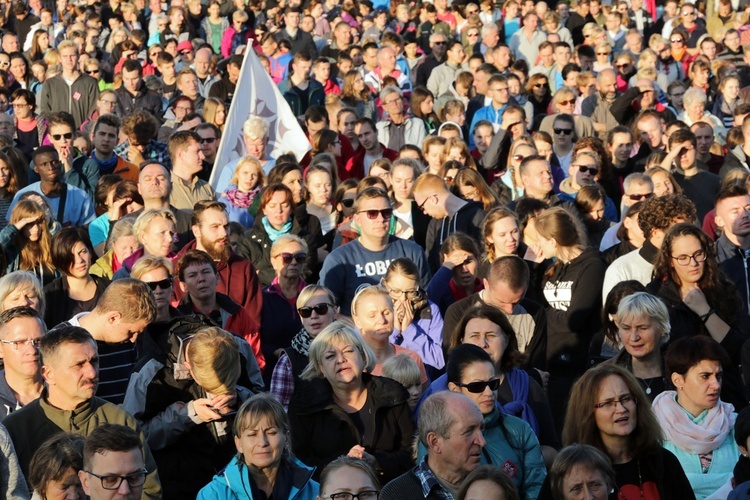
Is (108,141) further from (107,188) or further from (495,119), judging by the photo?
(495,119)

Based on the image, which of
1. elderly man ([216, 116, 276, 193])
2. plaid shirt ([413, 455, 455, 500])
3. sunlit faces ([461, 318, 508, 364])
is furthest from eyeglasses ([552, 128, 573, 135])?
plaid shirt ([413, 455, 455, 500])

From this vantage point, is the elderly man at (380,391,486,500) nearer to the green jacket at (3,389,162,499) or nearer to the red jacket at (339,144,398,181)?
the green jacket at (3,389,162,499)

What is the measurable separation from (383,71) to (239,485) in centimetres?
1295

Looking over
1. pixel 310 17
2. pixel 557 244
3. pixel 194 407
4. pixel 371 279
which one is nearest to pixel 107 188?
pixel 371 279

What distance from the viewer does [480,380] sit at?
266 inches

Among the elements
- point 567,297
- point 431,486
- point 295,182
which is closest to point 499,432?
point 431,486

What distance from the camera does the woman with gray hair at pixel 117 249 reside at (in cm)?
995

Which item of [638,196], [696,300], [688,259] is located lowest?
[696,300]

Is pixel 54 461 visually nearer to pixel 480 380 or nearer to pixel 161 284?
pixel 480 380

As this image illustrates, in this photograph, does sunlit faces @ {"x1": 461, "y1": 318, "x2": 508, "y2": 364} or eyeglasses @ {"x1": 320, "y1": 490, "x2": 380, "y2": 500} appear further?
sunlit faces @ {"x1": 461, "y1": 318, "x2": 508, "y2": 364}

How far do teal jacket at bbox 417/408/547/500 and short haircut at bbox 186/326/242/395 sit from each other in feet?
3.56

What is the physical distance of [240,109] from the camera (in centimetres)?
1472

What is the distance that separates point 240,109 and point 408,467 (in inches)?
325

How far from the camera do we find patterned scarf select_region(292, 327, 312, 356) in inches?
337
